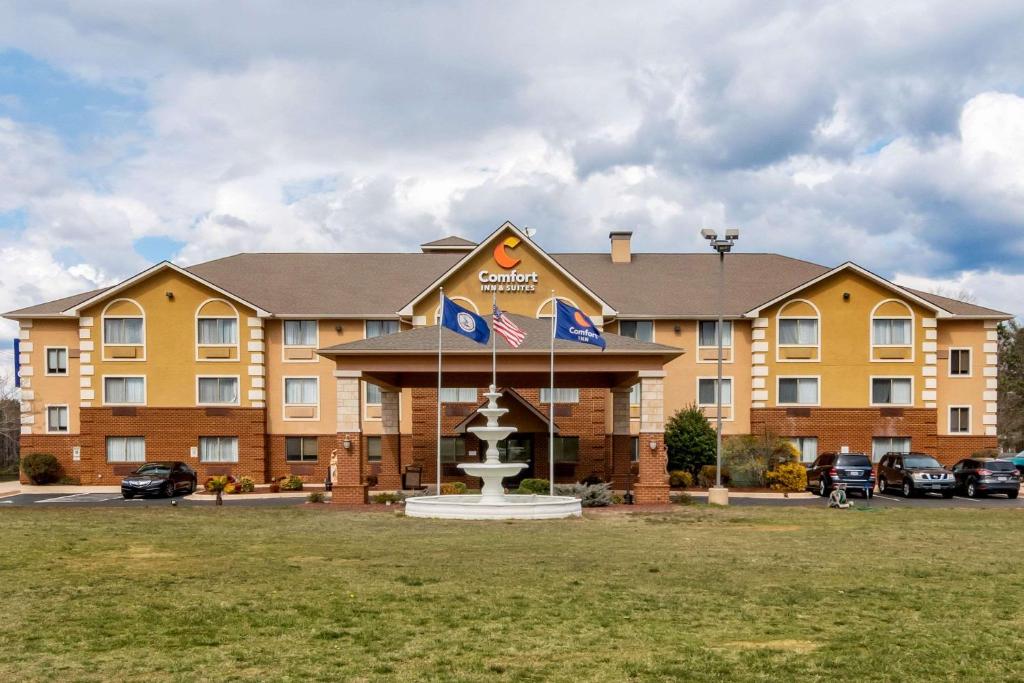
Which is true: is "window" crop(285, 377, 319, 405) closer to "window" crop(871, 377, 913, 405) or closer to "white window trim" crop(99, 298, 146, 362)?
"white window trim" crop(99, 298, 146, 362)

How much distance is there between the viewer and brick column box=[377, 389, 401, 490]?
38688mm

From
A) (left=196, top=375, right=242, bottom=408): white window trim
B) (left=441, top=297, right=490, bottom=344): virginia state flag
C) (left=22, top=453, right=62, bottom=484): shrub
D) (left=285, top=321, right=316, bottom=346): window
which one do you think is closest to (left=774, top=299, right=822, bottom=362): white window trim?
(left=441, top=297, right=490, bottom=344): virginia state flag

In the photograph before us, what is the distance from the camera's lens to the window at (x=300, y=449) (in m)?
47.3

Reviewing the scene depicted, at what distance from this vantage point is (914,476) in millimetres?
38219

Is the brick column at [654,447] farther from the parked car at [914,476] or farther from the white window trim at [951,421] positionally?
the white window trim at [951,421]

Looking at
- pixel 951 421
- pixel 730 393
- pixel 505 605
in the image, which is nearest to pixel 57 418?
pixel 730 393

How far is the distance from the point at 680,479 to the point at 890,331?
13312 millimetres

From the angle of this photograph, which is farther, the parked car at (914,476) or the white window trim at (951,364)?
the white window trim at (951,364)

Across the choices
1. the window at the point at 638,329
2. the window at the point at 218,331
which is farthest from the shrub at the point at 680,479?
the window at the point at 218,331

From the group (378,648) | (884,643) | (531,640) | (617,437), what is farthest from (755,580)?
(617,437)

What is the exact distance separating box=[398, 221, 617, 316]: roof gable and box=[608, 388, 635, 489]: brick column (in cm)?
738

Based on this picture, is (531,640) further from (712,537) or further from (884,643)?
(712,537)

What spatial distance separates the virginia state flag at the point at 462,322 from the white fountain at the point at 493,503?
2057mm

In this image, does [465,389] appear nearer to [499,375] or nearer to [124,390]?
[499,375]
